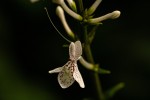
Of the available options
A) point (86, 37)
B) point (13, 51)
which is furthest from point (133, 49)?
point (86, 37)

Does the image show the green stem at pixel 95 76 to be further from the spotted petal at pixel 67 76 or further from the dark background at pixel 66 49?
the dark background at pixel 66 49

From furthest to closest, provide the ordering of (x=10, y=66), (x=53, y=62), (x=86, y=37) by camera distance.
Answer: (x=53, y=62)
(x=10, y=66)
(x=86, y=37)

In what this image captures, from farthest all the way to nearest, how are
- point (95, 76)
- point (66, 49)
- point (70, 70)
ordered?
1. point (66, 49)
2. point (95, 76)
3. point (70, 70)

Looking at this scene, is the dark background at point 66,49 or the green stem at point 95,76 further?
the dark background at point 66,49

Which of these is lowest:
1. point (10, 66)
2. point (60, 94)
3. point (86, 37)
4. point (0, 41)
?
point (86, 37)

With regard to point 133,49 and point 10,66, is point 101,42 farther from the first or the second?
point 10,66

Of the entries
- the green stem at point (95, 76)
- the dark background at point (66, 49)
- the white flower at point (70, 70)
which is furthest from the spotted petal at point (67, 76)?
the dark background at point (66, 49)

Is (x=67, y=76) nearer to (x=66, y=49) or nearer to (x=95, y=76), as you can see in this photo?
(x=95, y=76)

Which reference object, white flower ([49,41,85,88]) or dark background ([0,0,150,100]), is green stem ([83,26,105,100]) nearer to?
white flower ([49,41,85,88])

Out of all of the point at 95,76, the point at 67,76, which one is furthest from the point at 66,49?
the point at 67,76
